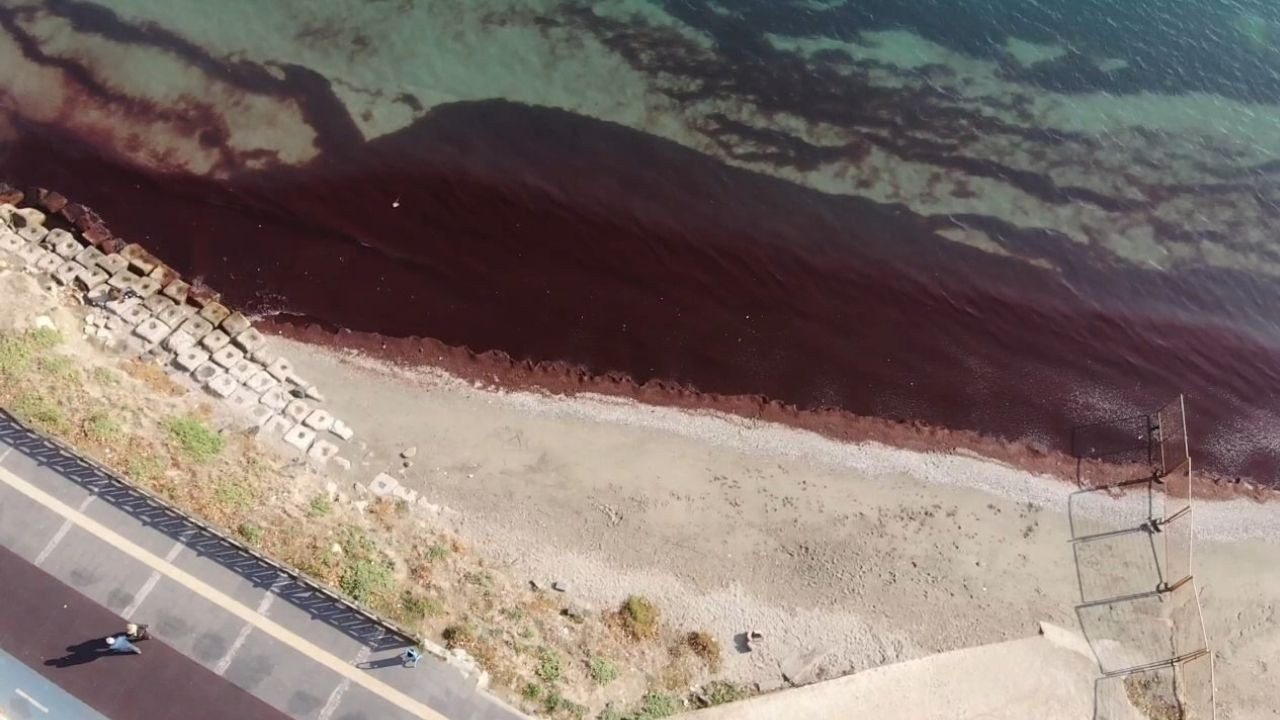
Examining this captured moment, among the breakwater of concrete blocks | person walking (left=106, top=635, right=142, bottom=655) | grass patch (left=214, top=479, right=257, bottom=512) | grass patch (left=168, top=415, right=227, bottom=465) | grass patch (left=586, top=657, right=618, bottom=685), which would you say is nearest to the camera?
person walking (left=106, top=635, right=142, bottom=655)

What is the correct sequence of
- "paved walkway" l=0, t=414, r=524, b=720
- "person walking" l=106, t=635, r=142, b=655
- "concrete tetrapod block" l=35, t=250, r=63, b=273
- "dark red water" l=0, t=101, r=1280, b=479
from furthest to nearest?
"dark red water" l=0, t=101, r=1280, b=479
"concrete tetrapod block" l=35, t=250, r=63, b=273
"paved walkway" l=0, t=414, r=524, b=720
"person walking" l=106, t=635, r=142, b=655

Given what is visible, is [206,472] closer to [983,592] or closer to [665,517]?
[665,517]

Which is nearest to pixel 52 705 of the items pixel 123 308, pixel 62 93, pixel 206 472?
pixel 206 472

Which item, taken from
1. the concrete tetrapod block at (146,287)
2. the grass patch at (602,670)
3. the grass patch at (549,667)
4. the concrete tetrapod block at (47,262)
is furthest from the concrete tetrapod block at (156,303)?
the grass patch at (602,670)

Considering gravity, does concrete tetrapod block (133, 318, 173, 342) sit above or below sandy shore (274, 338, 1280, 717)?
above

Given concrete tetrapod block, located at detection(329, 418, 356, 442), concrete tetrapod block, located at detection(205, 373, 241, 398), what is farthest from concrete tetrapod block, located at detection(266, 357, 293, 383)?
concrete tetrapod block, located at detection(329, 418, 356, 442)

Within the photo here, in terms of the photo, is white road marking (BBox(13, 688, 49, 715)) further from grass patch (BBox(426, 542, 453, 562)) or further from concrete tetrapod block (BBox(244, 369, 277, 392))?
concrete tetrapod block (BBox(244, 369, 277, 392))

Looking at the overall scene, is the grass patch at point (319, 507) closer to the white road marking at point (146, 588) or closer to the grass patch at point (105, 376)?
the white road marking at point (146, 588)

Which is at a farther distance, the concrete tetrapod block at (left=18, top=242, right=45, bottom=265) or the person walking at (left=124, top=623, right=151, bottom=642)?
the concrete tetrapod block at (left=18, top=242, right=45, bottom=265)
